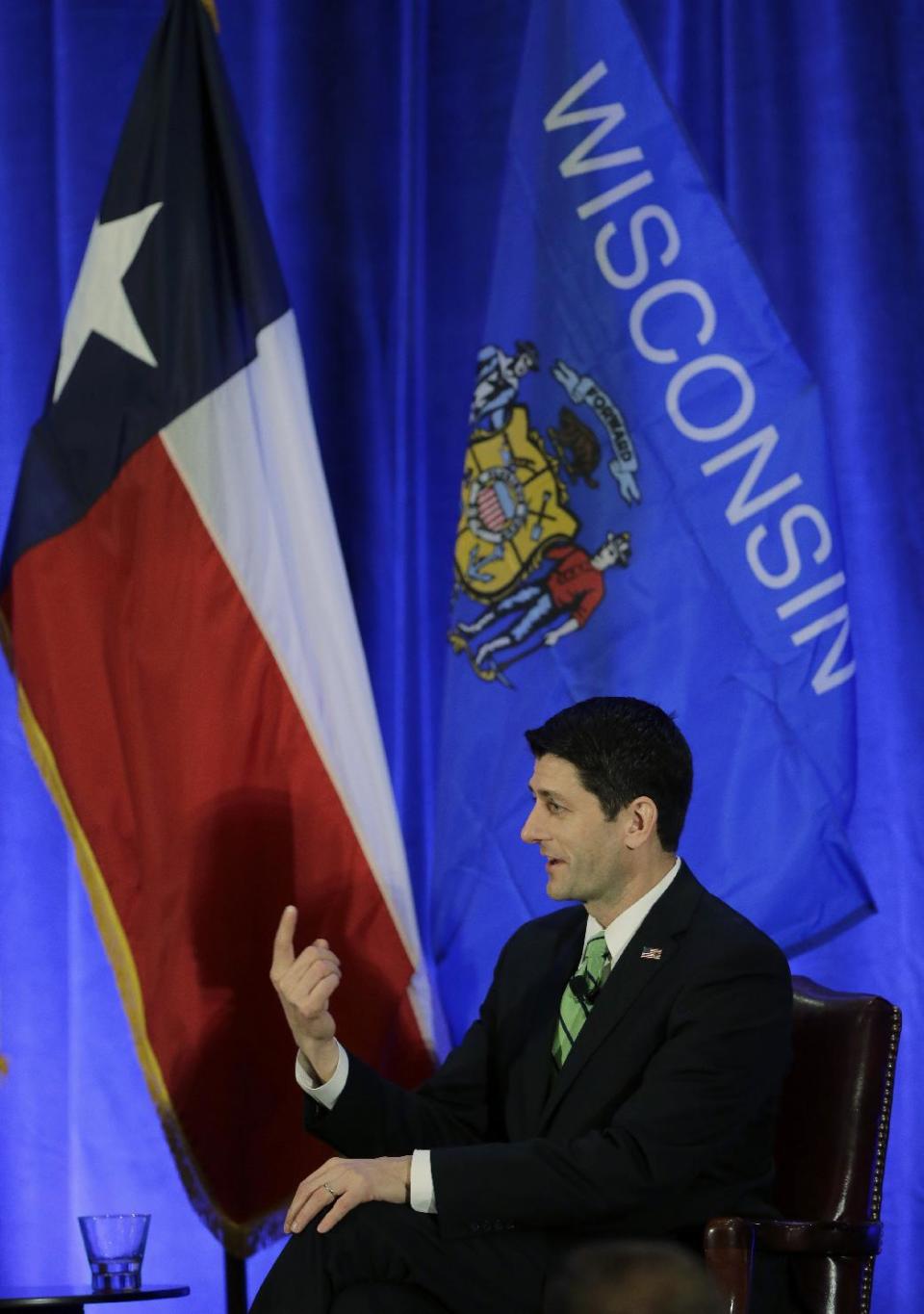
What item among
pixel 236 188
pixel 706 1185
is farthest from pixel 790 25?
pixel 706 1185

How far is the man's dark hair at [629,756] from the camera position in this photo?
308cm

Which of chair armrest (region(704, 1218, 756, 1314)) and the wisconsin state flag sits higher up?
the wisconsin state flag

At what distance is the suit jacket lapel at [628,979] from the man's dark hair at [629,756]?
0.15 meters

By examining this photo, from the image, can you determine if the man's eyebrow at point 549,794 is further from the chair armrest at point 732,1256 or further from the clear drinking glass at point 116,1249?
the clear drinking glass at point 116,1249

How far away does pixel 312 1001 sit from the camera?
117 inches

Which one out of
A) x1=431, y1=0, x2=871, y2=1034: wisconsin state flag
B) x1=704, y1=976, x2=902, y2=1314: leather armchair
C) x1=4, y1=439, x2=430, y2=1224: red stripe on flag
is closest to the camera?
x1=704, y1=976, x2=902, y2=1314: leather armchair

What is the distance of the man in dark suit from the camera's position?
2.66 m

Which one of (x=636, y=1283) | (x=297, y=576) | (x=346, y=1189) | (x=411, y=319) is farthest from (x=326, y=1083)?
(x=411, y=319)

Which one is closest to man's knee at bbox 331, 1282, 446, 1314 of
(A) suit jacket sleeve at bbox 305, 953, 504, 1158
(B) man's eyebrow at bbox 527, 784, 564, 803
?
(A) suit jacket sleeve at bbox 305, 953, 504, 1158

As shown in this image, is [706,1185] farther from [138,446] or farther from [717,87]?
[717,87]

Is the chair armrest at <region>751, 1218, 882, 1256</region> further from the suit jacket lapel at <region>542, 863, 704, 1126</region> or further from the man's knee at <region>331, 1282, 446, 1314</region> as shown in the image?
the man's knee at <region>331, 1282, 446, 1314</region>

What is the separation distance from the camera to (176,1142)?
3678mm

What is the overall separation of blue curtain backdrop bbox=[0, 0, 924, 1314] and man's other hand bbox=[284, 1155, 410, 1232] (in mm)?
1618

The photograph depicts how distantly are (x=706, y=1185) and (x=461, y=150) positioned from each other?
9.10 ft
